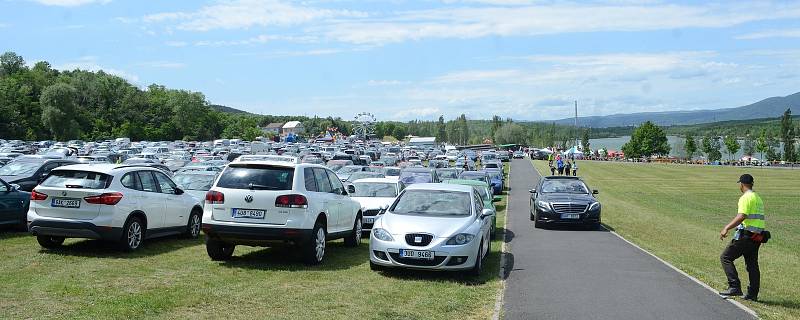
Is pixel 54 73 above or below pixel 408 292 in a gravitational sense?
above

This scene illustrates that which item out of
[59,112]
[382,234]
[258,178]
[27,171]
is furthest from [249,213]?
[59,112]

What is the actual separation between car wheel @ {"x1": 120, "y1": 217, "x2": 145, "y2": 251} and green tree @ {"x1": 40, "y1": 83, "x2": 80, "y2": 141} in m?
121

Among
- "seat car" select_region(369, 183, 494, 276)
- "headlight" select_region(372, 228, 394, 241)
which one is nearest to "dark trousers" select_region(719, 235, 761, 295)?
"seat car" select_region(369, 183, 494, 276)

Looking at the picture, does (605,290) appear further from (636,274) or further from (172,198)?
(172,198)

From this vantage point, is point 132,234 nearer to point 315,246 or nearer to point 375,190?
point 315,246

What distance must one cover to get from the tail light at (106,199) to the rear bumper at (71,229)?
0.39 metres

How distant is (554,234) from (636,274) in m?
6.94

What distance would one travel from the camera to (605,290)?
10133mm

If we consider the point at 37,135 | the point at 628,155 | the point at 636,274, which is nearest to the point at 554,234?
the point at 636,274

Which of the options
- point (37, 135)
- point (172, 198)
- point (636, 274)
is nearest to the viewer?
point (636, 274)

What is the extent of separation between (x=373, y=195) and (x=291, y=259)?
6.23 metres

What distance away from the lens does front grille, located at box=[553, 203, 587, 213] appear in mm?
19594

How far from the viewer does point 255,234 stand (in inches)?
440

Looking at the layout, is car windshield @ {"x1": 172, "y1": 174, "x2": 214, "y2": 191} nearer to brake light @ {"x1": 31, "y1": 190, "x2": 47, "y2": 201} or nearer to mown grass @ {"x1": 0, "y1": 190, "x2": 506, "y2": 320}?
mown grass @ {"x1": 0, "y1": 190, "x2": 506, "y2": 320}
